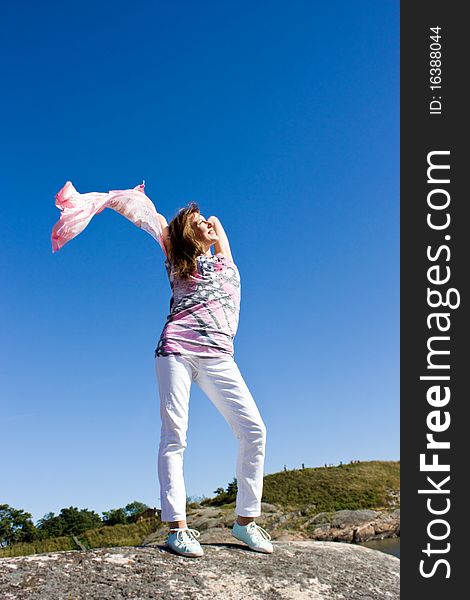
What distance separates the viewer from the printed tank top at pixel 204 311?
4.55 m

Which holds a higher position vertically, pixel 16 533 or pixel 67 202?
pixel 67 202

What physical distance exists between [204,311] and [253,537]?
1.74 metres

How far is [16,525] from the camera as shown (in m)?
15.6

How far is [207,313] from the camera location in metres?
4.68

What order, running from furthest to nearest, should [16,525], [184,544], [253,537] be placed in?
[16,525], [253,537], [184,544]

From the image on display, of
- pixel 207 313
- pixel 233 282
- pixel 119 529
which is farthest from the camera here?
pixel 119 529

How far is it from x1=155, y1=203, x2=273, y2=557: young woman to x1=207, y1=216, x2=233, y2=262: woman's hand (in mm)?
124

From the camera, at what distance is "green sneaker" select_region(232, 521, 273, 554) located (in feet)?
15.3

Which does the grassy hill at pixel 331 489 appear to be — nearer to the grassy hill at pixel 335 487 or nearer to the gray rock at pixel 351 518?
the grassy hill at pixel 335 487

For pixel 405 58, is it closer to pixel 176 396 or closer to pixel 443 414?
pixel 443 414

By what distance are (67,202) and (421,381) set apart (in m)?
3.19

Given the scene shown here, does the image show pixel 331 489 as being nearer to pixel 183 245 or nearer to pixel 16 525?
pixel 16 525

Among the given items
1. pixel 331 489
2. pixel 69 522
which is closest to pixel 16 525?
pixel 69 522

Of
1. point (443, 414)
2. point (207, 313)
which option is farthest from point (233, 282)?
point (443, 414)
